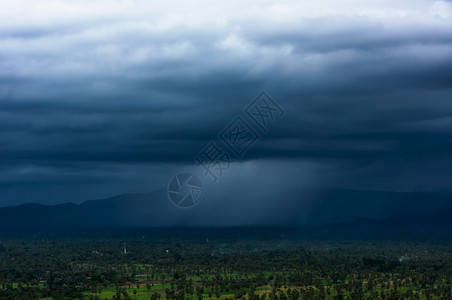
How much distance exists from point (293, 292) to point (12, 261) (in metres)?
105

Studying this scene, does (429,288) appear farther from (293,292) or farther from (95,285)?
(95,285)

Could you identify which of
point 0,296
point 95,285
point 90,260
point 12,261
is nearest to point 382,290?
point 95,285

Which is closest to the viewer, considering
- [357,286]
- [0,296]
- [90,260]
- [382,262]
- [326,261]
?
[0,296]

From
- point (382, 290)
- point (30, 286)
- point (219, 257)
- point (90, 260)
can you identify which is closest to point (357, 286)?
point (382, 290)

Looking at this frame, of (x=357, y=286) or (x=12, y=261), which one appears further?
(x=12, y=261)

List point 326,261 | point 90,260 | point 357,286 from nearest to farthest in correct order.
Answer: point 357,286
point 326,261
point 90,260

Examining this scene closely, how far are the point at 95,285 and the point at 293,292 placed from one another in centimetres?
4040

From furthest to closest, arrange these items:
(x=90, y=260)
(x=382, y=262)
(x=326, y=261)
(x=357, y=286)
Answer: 1. (x=90, y=260)
2. (x=326, y=261)
3. (x=382, y=262)
4. (x=357, y=286)

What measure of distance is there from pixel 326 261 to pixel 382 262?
1710 cm

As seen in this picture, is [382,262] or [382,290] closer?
[382,290]

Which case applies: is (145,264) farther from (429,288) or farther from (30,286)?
(429,288)

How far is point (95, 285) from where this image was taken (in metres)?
130

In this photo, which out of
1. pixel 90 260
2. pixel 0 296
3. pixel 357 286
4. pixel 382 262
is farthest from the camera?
pixel 90 260

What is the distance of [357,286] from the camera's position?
125 meters
